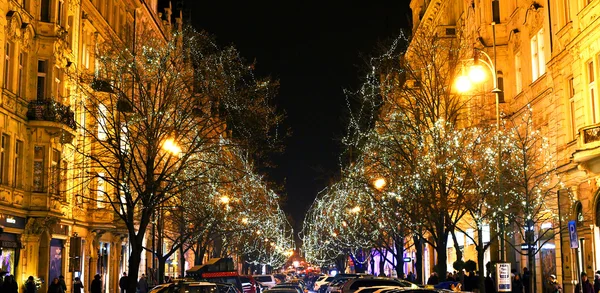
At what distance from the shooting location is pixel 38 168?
115ft

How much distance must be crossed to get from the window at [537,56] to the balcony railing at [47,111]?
21.3 metres

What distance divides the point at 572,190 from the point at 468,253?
65.6 ft

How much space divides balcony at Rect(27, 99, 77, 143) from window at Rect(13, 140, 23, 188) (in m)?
1.22

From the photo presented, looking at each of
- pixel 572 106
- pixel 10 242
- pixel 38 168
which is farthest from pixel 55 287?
pixel 572 106

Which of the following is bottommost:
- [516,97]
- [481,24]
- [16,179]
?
[16,179]

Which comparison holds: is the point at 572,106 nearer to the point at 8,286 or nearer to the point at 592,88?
the point at 592,88

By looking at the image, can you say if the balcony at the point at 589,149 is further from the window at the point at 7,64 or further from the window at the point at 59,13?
the window at the point at 59,13

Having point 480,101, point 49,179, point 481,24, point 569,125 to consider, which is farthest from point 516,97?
point 49,179

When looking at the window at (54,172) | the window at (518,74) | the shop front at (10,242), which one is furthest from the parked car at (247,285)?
the window at (518,74)

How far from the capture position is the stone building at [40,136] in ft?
105

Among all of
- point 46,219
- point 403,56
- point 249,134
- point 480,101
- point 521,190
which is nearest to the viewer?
point 249,134

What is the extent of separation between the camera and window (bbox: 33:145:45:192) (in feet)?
114

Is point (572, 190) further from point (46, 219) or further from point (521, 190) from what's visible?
point (46, 219)

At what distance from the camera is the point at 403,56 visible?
36.8 m
